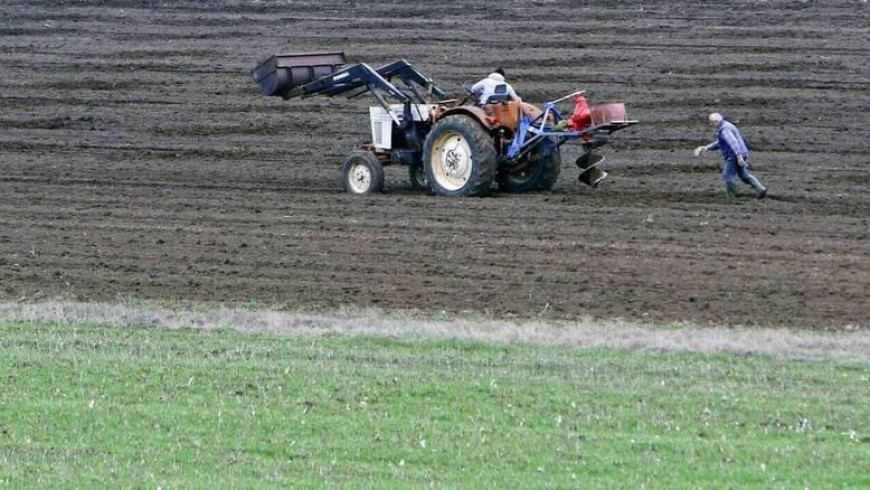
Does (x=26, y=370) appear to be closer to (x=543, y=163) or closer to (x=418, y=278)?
(x=418, y=278)

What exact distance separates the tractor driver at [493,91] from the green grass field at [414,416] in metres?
7.65

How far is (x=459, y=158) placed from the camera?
19562 millimetres

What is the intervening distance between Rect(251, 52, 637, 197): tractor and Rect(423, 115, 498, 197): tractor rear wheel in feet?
0.04

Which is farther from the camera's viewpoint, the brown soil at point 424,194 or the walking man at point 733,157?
the walking man at point 733,157

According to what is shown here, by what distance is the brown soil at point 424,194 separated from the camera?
15.0 m

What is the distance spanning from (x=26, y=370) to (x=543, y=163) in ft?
33.4

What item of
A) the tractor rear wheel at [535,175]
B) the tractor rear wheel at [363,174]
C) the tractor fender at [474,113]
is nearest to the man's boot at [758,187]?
the tractor rear wheel at [535,175]

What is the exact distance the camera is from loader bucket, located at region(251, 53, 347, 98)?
66.1ft

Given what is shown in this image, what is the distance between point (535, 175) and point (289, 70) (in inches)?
137

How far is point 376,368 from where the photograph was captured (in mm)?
11172

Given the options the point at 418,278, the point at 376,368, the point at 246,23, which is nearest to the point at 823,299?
the point at 418,278

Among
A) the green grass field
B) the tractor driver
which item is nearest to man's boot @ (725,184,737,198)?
the tractor driver

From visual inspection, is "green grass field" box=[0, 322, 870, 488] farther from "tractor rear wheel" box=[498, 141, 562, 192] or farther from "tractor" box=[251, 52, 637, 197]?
"tractor rear wheel" box=[498, 141, 562, 192]

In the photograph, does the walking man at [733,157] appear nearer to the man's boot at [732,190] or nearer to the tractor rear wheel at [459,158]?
the man's boot at [732,190]
